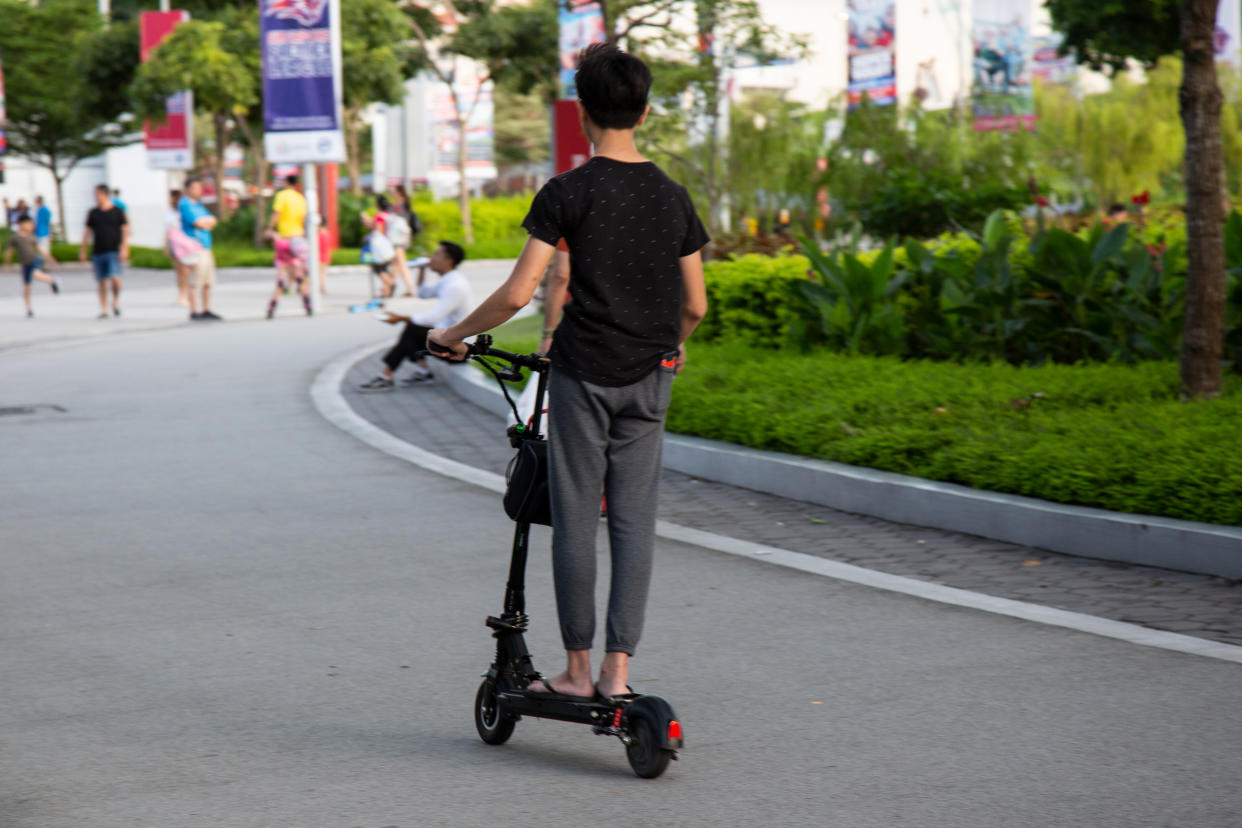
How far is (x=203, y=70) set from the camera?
36.4m

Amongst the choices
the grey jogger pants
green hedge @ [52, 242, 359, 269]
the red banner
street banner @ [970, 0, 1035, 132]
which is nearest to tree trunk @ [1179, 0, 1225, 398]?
the grey jogger pants

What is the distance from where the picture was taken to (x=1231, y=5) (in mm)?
31828

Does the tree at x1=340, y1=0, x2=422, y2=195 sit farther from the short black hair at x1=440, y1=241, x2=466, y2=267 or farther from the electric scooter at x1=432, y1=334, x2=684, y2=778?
the electric scooter at x1=432, y1=334, x2=684, y2=778

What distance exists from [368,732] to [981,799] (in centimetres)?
172

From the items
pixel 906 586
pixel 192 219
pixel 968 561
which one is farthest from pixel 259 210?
pixel 906 586

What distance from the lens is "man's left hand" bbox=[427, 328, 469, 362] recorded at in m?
4.01

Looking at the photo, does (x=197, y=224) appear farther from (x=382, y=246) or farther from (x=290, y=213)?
(x=382, y=246)

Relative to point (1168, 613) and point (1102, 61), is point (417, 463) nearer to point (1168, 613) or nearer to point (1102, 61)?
point (1168, 613)

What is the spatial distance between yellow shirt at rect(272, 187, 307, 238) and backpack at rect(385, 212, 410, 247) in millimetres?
3256

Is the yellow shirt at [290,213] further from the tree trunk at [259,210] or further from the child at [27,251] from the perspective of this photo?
the tree trunk at [259,210]

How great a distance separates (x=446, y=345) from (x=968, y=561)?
3308 millimetres

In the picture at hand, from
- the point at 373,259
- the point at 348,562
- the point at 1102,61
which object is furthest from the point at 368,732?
the point at 1102,61

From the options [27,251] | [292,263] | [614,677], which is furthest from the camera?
[292,263]

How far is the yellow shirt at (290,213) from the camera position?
23.2 meters
